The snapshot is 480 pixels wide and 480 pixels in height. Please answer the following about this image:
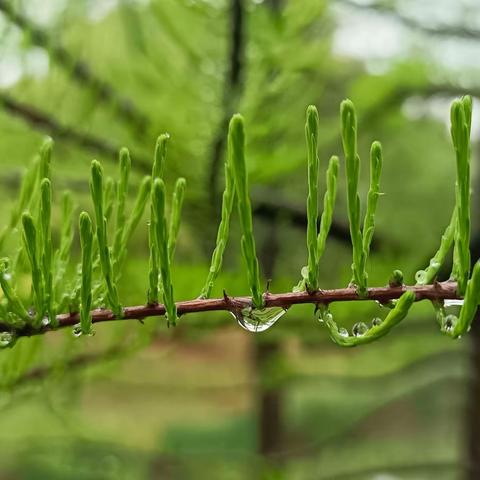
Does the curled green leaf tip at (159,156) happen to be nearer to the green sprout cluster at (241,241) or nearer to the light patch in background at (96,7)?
the green sprout cluster at (241,241)

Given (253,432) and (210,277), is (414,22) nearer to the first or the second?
(210,277)

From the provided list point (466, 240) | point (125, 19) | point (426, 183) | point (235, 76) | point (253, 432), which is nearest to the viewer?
point (466, 240)

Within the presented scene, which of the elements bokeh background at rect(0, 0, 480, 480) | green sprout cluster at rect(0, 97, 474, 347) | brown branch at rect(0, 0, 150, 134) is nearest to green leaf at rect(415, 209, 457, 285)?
green sprout cluster at rect(0, 97, 474, 347)

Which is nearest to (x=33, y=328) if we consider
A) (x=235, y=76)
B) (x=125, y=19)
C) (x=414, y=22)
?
(x=235, y=76)

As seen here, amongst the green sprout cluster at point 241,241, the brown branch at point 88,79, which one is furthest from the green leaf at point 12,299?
the brown branch at point 88,79

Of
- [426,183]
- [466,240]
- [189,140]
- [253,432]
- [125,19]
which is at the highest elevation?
[426,183]
